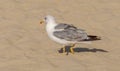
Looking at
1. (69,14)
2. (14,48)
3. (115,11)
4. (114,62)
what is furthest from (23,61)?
(115,11)

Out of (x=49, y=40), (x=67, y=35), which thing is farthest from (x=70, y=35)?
(x=49, y=40)

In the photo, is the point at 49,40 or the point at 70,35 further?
the point at 49,40

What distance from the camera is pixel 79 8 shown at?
12.0 m

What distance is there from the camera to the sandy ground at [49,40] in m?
8.24

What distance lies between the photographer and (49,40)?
388 inches

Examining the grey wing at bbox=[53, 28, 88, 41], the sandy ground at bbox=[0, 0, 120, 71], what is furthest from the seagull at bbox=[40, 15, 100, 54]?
the sandy ground at bbox=[0, 0, 120, 71]

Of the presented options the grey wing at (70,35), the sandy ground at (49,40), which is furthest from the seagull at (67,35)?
the sandy ground at (49,40)

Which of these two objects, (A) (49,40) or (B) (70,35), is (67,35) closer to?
(B) (70,35)

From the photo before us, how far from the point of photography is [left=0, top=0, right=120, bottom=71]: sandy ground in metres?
8.24

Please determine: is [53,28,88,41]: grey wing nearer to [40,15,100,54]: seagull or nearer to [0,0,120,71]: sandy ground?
[40,15,100,54]: seagull

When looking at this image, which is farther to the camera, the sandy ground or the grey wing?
the grey wing

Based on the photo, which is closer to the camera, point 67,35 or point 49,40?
point 67,35

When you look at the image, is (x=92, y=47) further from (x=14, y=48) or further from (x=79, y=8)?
(x=79, y=8)

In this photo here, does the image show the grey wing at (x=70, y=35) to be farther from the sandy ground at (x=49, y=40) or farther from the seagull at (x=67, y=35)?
the sandy ground at (x=49, y=40)
